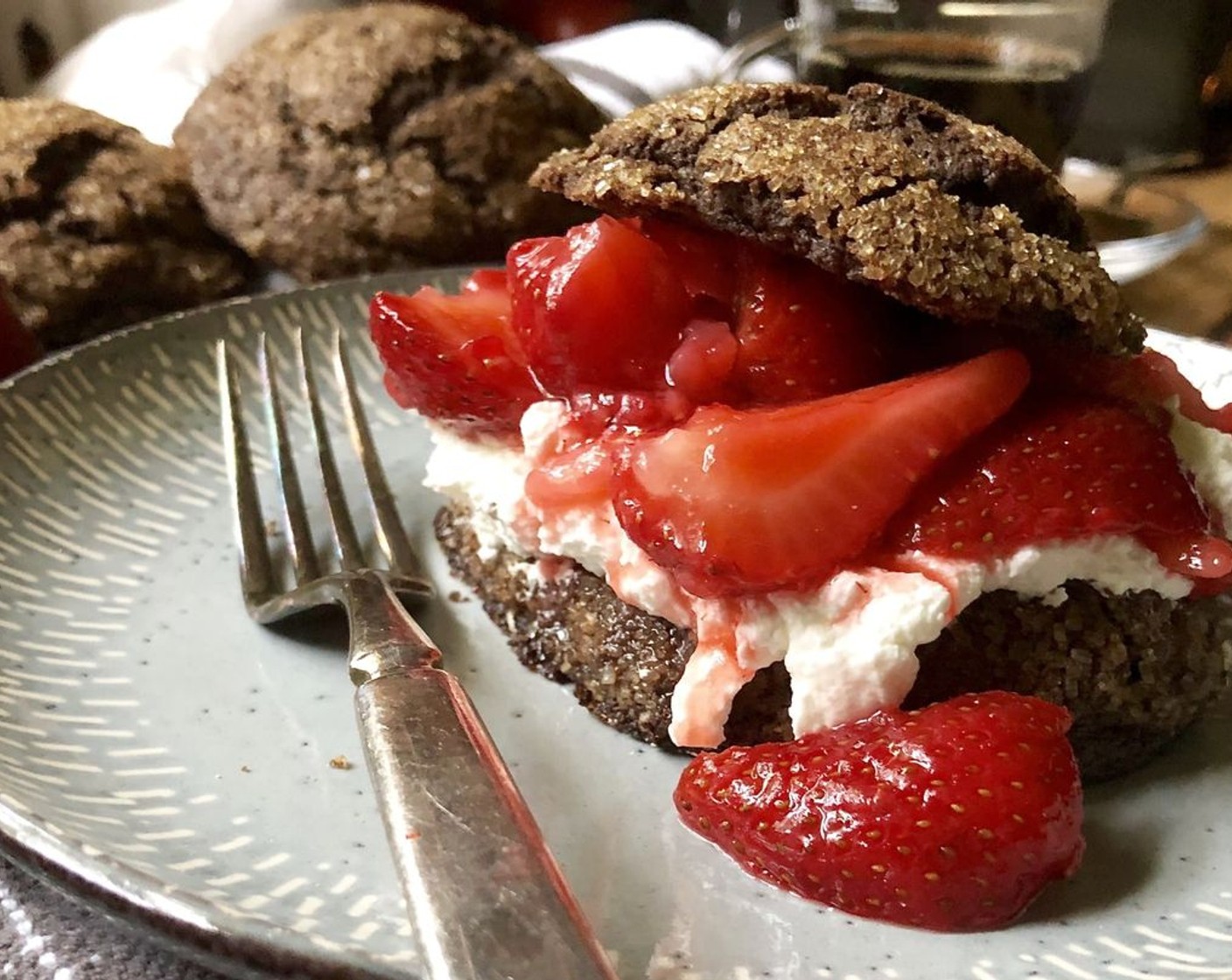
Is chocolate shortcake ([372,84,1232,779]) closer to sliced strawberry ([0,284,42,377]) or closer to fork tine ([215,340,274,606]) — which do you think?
fork tine ([215,340,274,606])

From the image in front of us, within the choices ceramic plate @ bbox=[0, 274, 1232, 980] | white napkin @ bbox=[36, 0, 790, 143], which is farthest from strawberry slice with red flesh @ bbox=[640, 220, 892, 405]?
white napkin @ bbox=[36, 0, 790, 143]

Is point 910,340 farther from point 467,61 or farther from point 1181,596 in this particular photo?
point 467,61

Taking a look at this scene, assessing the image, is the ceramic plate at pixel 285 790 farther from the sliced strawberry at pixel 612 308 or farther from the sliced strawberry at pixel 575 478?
the sliced strawberry at pixel 612 308

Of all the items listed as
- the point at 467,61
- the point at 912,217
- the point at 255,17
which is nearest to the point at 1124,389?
the point at 912,217

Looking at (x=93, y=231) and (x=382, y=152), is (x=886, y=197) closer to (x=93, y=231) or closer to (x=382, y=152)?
(x=382, y=152)

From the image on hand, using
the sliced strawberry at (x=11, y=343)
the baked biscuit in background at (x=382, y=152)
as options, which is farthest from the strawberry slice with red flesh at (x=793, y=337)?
the sliced strawberry at (x=11, y=343)

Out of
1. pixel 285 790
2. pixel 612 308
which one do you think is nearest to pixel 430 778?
pixel 285 790

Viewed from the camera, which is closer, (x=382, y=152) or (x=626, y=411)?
(x=626, y=411)
